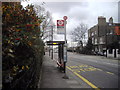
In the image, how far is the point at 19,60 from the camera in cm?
357

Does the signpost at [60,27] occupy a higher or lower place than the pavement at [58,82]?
higher

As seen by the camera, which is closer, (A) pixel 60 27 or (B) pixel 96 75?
(A) pixel 60 27

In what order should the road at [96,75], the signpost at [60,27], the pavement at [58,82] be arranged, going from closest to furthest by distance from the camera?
the pavement at [58,82] → the road at [96,75] → the signpost at [60,27]

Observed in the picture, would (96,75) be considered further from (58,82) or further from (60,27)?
(60,27)

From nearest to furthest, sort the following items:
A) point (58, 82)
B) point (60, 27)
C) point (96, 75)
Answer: point (58, 82) → point (60, 27) → point (96, 75)

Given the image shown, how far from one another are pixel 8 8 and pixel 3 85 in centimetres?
231

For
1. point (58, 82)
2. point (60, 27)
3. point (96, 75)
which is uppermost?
point (60, 27)

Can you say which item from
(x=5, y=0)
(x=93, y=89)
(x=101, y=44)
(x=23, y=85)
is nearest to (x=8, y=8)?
(x=5, y=0)

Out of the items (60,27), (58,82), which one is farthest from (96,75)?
(60,27)

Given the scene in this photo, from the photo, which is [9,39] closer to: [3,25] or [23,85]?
[3,25]

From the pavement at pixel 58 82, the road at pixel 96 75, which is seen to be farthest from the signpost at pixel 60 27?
the road at pixel 96 75

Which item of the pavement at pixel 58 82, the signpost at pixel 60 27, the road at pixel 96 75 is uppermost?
the signpost at pixel 60 27

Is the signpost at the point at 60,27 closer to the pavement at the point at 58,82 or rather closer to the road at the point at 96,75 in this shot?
the pavement at the point at 58,82

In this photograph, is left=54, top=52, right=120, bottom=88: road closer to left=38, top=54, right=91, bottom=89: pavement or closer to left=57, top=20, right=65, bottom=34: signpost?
left=38, top=54, right=91, bottom=89: pavement
